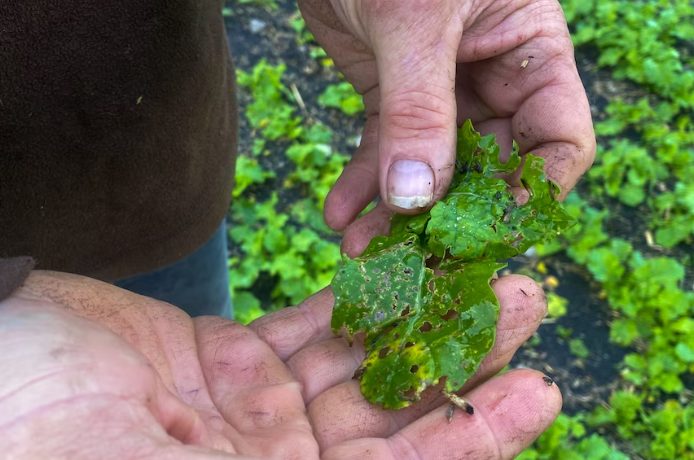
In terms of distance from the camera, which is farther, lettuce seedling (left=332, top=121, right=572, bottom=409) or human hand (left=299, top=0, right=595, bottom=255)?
human hand (left=299, top=0, right=595, bottom=255)

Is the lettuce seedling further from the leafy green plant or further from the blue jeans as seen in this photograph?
the leafy green plant

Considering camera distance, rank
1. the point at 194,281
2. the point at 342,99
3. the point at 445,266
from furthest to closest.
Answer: the point at 342,99, the point at 194,281, the point at 445,266

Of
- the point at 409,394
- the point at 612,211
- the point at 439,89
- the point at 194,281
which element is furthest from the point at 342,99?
the point at 409,394

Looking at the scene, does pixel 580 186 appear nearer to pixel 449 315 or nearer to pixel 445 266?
pixel 445 266

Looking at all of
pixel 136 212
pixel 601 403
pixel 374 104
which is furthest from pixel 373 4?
pixel 601 403

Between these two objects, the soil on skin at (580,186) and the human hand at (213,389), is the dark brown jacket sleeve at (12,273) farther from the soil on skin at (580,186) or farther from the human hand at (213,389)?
the soil on skin at (580,186)

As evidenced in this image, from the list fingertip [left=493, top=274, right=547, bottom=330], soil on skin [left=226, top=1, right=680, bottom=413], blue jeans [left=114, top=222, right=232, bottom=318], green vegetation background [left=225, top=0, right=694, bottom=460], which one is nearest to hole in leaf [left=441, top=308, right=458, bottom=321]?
fingertip [left=493, top=274, right=547, bottom=330]

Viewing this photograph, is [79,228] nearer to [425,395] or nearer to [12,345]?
[12,345]
